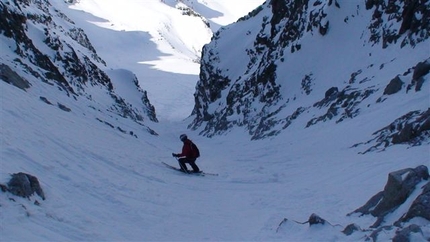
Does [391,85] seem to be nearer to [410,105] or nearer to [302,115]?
[410,105]

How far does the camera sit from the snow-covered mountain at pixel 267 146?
313 inches

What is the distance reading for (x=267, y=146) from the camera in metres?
22.4

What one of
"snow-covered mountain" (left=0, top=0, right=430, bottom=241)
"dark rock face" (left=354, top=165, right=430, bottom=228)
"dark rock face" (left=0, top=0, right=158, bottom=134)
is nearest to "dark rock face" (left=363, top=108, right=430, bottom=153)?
"snow-covered mountain" (left=0, top=0, right=430, bottom=241)

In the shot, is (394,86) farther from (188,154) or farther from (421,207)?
(421,207)

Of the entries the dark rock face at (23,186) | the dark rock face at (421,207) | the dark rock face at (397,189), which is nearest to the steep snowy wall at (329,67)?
the dark rock face at (397,189)

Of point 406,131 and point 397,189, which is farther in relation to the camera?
point 406,131

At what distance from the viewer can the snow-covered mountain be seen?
313 inches

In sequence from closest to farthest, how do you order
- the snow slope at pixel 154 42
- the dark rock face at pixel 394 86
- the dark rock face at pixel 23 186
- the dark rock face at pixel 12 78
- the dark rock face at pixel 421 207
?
the dark rock face at pixel 421 207
the dark rock face at pixel 23 186
the dark rock face at pixel 394 86
the dark rock face at pixel 12 78
the snow slope at pixel 154 42

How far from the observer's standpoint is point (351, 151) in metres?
15.1

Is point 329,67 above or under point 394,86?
above

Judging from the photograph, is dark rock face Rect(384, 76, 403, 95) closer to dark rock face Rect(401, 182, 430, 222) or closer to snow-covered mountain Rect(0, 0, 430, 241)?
snow-covered mountain Rect(0, 0, 430, 241)

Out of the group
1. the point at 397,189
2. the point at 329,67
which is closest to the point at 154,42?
the point at 329,67

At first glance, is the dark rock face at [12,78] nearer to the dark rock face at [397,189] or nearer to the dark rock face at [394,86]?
the dark rock face at [394,86]

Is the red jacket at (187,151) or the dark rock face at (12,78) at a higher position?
the dark rock face at (12,78)
